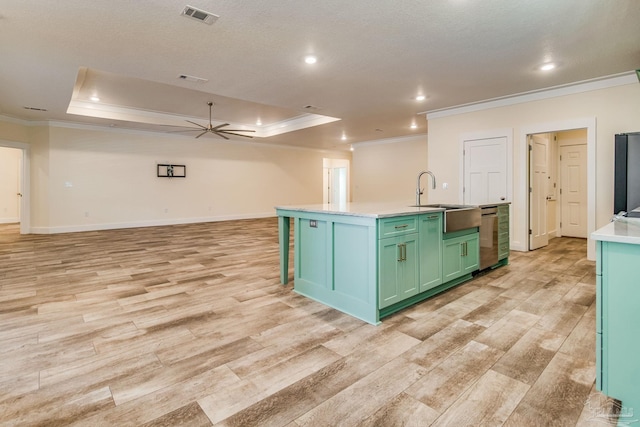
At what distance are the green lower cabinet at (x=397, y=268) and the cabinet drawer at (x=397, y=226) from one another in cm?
4

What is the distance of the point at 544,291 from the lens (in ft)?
11.2

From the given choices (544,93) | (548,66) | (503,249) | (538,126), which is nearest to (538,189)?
(538,126)

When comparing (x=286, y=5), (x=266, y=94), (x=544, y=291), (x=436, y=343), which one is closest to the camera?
(x=436, y=343)

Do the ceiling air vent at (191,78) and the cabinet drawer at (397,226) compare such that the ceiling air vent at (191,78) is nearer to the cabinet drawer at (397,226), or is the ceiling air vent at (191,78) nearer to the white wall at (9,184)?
the cabinet drawer at (397,226)

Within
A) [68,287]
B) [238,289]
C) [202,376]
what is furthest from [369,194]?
[202,376]

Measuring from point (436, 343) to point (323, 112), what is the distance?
5164 millimetres

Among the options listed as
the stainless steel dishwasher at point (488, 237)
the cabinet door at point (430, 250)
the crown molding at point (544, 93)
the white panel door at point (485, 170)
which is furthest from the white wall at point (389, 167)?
the cabinet door at point (430, 250)

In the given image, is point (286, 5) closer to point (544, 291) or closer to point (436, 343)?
point (436, 343)

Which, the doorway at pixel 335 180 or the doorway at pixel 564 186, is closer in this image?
the doorway at pixel 564 186

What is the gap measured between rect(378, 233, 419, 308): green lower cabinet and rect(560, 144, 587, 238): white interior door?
19.5 ft

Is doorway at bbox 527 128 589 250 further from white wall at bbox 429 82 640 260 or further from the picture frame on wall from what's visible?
the picture frame on wall

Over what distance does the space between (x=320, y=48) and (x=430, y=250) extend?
2.44 metres

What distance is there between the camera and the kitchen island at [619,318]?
1470 mm

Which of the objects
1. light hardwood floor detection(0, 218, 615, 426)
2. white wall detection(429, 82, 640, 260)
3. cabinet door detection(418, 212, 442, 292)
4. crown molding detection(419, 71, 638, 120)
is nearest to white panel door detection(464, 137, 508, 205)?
white wall detection(429, 82, 640, 260)
